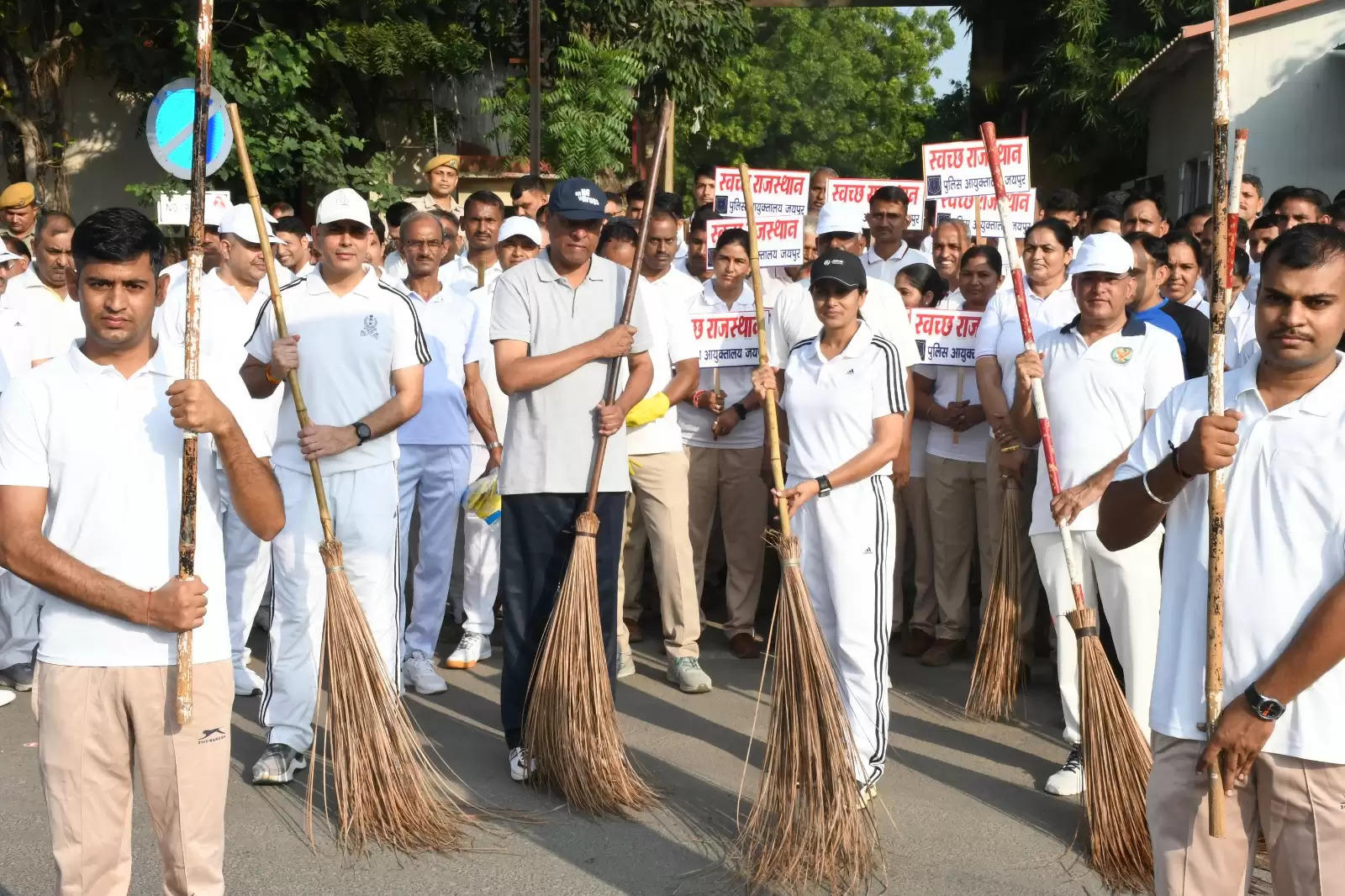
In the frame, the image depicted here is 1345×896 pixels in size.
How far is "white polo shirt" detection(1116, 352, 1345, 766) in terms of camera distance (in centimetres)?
315

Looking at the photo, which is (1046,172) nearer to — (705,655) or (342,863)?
(705,655)

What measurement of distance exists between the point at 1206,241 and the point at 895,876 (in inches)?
198

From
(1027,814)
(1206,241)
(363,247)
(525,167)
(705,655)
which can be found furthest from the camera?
(525,167)

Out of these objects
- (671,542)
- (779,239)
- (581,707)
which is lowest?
(581,707)

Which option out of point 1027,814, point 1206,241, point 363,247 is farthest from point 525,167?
point 1027,814

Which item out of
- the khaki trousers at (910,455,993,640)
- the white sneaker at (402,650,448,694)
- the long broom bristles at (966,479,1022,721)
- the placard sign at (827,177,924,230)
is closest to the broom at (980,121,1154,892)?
the long broom bristles at (966,479,1022,721)

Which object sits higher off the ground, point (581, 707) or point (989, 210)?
point (989, 210)

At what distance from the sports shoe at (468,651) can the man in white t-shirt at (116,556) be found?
157 inches

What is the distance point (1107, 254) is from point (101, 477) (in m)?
3.78

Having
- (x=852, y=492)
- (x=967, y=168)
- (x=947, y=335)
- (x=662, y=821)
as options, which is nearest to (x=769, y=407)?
(x=852, y=492)

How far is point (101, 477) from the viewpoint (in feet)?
11.6

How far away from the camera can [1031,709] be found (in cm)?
695

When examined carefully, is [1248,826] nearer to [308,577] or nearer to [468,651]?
[308,577]

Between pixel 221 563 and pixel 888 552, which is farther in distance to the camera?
pixel 888 552
